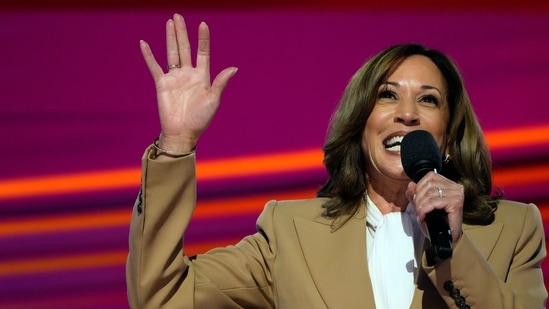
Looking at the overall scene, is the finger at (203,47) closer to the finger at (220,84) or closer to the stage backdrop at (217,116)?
the finger at (220,84)

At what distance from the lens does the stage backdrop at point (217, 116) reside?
337 cm

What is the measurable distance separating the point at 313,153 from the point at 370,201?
0.77 meters

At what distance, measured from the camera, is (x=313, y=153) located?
3.44 m

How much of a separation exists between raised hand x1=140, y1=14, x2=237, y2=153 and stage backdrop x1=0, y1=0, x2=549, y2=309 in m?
1.03

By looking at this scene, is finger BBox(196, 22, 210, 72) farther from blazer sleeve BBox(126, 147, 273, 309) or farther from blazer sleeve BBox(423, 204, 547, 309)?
blazer sleeve BBox(423, 204, 547, 309)

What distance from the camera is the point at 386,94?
2695 millimetres

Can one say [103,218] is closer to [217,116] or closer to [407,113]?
[217,116]

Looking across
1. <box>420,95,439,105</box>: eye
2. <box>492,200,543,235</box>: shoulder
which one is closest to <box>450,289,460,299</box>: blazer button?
<box>492,200,543,235</box>: shoulder

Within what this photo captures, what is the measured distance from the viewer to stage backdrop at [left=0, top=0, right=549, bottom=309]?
337cm

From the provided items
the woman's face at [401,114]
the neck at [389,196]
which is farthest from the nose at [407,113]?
the neck at [389,196]

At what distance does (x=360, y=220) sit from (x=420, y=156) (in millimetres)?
430

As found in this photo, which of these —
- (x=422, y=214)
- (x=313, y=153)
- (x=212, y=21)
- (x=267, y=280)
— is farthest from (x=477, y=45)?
(x=422, y=214)

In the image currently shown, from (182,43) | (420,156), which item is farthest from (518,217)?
(182,43)

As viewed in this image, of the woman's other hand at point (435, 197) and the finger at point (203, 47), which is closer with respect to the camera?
the woman's other hand at point (435, 197)
